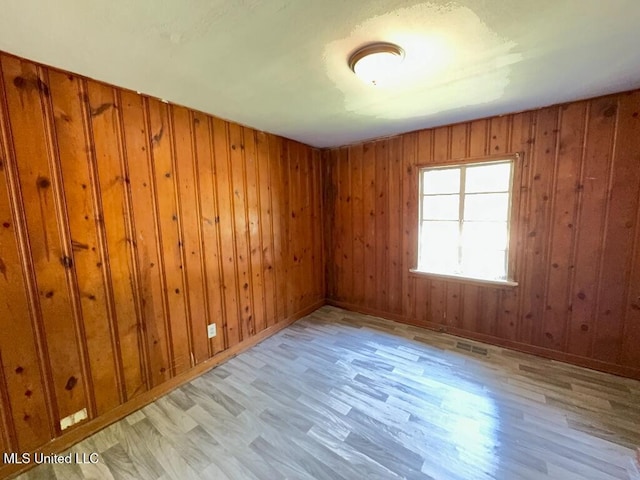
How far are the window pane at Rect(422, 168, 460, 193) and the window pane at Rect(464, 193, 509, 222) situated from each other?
0.63 ft

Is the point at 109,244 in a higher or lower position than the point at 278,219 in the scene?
lower

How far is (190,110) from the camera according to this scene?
2.16 meters

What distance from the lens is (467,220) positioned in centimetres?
275

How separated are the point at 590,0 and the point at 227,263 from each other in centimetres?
281

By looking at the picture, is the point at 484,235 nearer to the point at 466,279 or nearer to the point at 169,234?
the point at 466,279

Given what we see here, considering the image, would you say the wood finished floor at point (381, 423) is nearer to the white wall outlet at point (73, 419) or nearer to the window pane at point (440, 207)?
the white wall outlet at point (73, 419)

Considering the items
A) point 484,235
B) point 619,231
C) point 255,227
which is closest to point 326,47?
point 255,227

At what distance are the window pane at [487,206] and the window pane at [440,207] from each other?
107mm

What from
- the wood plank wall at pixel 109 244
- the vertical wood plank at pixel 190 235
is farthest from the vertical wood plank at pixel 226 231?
the vertical wood plank at pixel 190 235

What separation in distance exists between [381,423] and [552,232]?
223 centimetres

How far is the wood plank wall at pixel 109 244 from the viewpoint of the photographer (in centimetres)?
142

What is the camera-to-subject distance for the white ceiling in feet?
3.58

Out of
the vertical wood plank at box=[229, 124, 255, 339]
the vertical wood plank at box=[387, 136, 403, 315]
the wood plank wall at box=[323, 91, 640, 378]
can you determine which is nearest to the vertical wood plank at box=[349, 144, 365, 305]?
the wood plank wall at box=[323, 91, 640, 378]

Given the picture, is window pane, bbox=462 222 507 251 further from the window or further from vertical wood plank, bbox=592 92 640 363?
vertical wood plank, bbox=592 92 640 363
